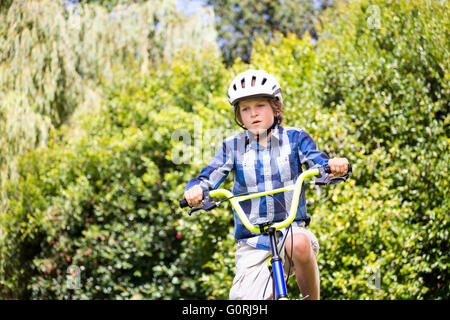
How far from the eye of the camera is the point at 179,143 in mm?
8828

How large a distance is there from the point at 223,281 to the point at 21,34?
317 inches

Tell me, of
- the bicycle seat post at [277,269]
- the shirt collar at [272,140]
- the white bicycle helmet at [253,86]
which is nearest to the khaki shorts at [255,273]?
the bicycle seat post at [277,269]

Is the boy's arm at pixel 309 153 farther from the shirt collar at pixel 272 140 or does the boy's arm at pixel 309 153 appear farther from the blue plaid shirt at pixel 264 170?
the shirt collar at pixel 272 140

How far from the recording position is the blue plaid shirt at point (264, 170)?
3.07 meters

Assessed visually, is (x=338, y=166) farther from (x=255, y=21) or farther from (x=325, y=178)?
(x=255, y=21)

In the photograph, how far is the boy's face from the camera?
3260 mm

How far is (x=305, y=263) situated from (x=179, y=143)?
20.1 ft

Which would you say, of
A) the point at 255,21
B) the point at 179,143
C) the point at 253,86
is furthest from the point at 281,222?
the point at 255,21

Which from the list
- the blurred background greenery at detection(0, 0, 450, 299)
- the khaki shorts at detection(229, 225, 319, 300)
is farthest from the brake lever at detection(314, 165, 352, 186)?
the blurred background greenery at detection(0, 0, 450, 299)

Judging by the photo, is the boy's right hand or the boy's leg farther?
the boy's right hand

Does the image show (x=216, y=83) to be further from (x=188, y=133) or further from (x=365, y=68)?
(x=365, y=68)

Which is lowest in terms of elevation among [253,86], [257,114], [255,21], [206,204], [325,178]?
[206,204]

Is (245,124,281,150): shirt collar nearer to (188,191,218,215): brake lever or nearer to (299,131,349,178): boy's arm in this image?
(299,131,349,178): boy's arm
